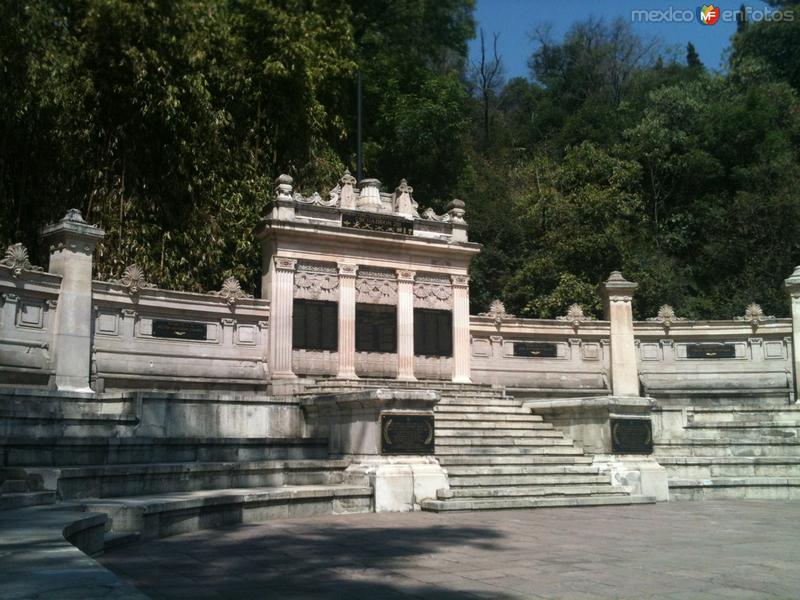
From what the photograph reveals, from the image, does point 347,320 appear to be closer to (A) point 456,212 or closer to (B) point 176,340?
(B) point 176,340

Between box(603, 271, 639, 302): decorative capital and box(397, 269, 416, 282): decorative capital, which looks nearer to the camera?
box(397, 269, 416, 282): decorative capital

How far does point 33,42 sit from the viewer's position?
65.0ft

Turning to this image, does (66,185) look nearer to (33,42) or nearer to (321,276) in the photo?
(33,42)

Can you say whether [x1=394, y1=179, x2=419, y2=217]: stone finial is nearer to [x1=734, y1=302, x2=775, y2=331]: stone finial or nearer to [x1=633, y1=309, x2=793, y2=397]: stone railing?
[x1=633, y1=309, x2=793, y2=397]: stone railing

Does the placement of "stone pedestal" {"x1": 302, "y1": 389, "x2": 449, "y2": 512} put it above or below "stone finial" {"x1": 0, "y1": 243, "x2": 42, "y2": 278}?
below

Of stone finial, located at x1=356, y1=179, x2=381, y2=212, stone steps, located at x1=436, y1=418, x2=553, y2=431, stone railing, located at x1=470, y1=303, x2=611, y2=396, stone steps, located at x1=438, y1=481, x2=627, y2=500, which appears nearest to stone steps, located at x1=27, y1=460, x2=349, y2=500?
stone steps, located at x1=438, y1=481, x2=627, y2=500

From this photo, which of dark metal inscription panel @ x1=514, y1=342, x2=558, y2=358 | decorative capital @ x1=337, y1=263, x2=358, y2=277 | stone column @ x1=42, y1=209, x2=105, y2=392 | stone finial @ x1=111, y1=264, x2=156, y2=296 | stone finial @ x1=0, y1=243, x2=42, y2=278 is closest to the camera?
stone finial @ x1=0, y1=243, x2=42, y2=278

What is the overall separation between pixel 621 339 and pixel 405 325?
6087 mm

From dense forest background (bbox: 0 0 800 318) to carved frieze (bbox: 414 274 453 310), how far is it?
5835mm

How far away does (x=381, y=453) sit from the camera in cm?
1397

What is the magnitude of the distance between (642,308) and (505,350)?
1064 cm

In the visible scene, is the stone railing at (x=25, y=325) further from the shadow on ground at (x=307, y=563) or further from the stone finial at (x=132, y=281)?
the shadow on ground at (x=307, y=563)

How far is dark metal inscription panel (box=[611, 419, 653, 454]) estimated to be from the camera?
16391 mm

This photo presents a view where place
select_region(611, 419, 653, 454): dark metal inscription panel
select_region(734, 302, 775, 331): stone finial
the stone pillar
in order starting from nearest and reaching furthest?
1. select_region(611, 419, 653, 454): dark metal inscription panel
2. the stone pillar
3. select_region(734, 302, 775, 331): stone finial
